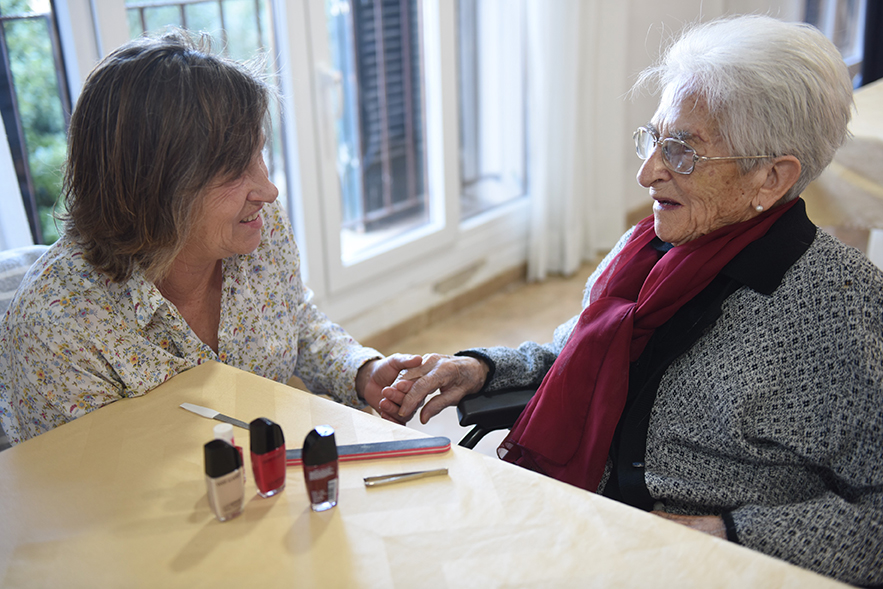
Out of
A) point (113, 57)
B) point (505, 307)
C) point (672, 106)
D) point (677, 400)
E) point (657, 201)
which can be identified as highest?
point (113, 57)

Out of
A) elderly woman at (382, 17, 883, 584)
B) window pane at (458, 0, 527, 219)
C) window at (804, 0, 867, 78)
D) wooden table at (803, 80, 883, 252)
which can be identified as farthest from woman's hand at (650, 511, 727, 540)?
window at (804, 0, 867, 78)

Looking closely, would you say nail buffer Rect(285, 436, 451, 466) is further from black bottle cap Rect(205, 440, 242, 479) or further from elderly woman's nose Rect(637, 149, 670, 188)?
elderly woman's nose Rect(637, 149, 670, 188)

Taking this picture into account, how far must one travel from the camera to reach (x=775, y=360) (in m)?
1.12

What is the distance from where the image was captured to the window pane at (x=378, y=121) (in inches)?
122

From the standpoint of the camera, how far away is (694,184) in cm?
125

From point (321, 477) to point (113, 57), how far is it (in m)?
0.78

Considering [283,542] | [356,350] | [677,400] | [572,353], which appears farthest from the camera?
[356,350]

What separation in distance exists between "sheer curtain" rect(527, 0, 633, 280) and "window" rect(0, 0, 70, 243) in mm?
2028

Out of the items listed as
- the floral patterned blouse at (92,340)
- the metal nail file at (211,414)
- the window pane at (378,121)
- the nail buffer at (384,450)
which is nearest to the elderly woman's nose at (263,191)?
the floral patterned blouse at (92,340)

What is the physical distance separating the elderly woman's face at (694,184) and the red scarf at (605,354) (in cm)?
3

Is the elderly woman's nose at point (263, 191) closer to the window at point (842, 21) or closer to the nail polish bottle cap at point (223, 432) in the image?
the nail polish bottle cap at point (223, 432)

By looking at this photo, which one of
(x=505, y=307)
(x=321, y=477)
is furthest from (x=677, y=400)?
(x=505, y=307)

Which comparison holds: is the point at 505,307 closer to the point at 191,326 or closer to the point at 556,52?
the point at 556,52

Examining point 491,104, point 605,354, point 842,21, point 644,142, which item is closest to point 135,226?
point 605,354
